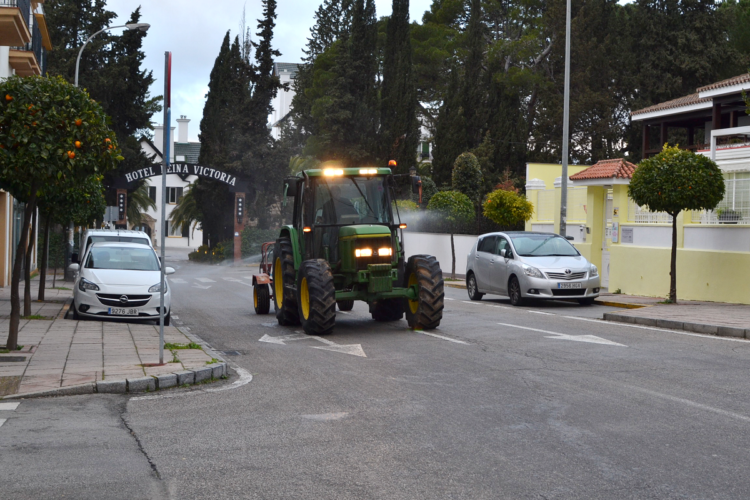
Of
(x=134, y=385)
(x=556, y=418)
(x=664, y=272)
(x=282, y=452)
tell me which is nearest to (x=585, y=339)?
(x=556, y=418)

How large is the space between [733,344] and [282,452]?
337 inches

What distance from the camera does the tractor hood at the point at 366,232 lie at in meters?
14.1

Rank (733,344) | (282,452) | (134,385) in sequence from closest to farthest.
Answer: (282,452) < (134,385) < (733,344)

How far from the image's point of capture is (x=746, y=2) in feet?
172

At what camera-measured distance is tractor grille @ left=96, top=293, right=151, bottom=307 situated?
52.8 ft

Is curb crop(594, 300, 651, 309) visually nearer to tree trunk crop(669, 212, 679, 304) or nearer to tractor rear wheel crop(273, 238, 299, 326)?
tree trunk crop(669, 212, 679, 304)

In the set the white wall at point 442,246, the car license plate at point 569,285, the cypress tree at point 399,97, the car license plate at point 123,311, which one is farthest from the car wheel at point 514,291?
the cypress tree at point 399,97

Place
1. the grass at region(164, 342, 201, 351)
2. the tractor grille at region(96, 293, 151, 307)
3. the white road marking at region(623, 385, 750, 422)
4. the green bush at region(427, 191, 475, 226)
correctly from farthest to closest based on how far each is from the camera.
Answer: the green bush at region(427, 191, 475, 226), the tractor grille at region(96, 293, 151, 307), the grass at region(164, 342, 201, 351), the white road marking at region(623, 385, 750, 422)

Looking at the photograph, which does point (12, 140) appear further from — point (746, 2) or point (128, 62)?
point (746, 2)

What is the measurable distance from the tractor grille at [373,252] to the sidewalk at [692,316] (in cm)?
518

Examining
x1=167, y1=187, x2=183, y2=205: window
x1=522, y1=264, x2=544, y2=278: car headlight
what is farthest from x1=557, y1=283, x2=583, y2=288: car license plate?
x1=167, y1=187, x2=183, y2=205: window

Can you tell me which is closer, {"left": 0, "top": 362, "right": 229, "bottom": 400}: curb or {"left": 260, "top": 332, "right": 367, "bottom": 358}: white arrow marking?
{"left": 0, "top": 362, "right": 229, "bottom": 400}: curb

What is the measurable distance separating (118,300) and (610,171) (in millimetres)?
14738

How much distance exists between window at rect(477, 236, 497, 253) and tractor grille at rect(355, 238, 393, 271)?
8.24 m
